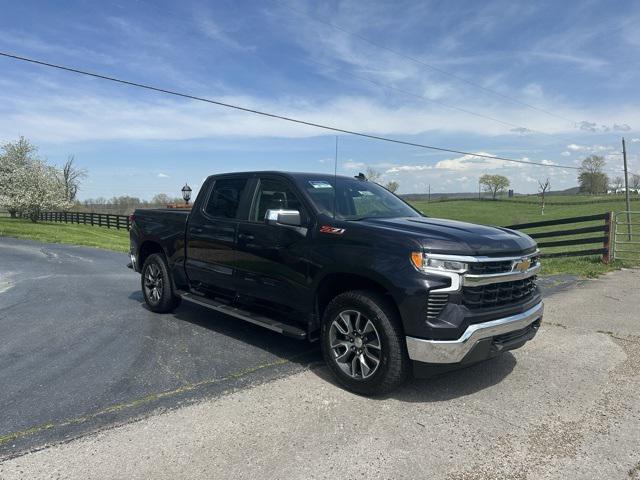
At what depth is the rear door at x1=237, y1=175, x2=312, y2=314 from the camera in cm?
458

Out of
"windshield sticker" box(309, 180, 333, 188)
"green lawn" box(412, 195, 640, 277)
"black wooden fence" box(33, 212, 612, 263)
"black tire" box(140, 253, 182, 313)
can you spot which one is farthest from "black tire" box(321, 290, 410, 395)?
"green lawn" box(412, 195, 640, 277)

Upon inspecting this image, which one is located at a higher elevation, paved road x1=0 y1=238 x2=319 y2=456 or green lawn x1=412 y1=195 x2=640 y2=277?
green lawn x1=412 y1=195 x2=640 y2=277

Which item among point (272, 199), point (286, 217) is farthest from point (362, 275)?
point (272, 199)

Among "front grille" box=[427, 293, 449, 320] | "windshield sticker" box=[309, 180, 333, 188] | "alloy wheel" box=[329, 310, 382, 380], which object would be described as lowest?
"alloy wheel" box=[329, 310, 382, 380]

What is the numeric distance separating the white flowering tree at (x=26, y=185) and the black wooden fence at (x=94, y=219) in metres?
1.99

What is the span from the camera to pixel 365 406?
3.88 m

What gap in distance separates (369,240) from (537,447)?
1.92 meters

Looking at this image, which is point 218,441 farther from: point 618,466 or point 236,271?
point 618,466

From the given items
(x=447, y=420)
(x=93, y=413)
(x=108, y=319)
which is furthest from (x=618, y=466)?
(x=108, y=319)

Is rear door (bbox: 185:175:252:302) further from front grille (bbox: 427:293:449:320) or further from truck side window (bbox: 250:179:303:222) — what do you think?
front grille (bbox: 427:293:449:320)

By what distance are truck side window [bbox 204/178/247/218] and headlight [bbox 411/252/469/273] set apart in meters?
2.54

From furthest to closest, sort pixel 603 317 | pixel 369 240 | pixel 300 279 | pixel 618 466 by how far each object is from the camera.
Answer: pixel 603 317 → pixel 300 279 → pixel 369 240 → pixel 618 466

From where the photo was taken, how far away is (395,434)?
3430 mm

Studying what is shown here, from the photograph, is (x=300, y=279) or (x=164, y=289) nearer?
(x=300, y=279)
